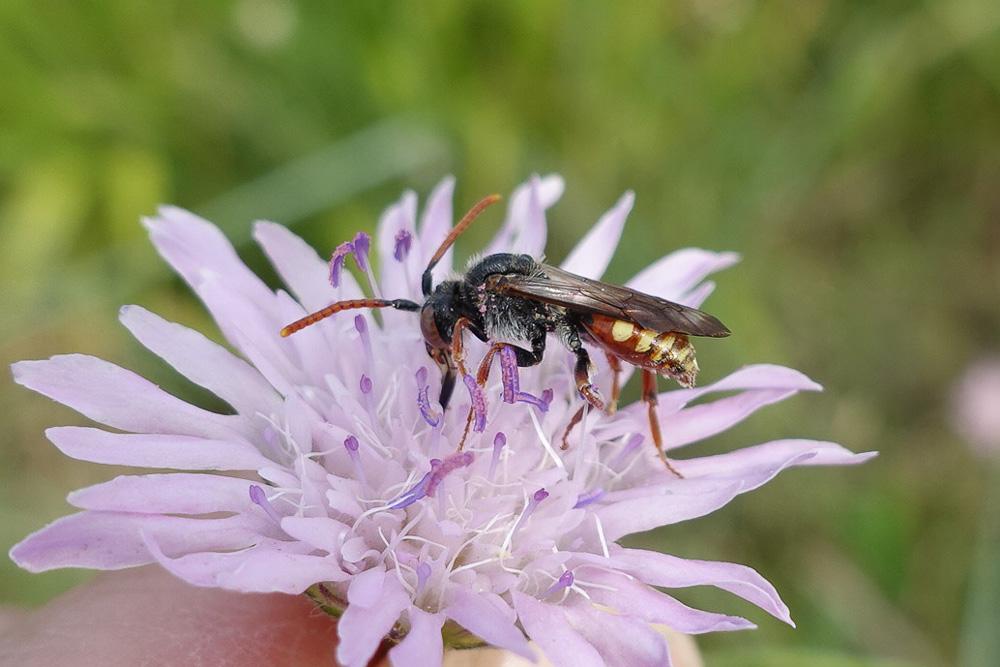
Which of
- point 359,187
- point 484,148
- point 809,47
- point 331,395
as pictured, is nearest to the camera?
point 331,395

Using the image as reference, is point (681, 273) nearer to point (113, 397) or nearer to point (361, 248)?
point (361, 248)

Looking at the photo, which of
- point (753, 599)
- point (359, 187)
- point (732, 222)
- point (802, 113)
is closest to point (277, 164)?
point (359, 187)

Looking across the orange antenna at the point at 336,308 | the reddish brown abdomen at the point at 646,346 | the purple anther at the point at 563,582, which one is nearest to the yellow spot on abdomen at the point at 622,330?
the reddish brown abdomen at the point at 646,346

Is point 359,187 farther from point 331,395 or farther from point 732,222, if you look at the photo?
point 331,395

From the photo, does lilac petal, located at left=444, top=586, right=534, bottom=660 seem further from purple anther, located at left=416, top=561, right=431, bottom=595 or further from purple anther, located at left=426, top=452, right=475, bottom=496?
purple anther, located at left=426, top=452, right=475, bottom=496

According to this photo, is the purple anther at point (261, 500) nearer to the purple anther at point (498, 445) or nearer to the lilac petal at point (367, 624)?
the lilac petal at point (367, 624)
